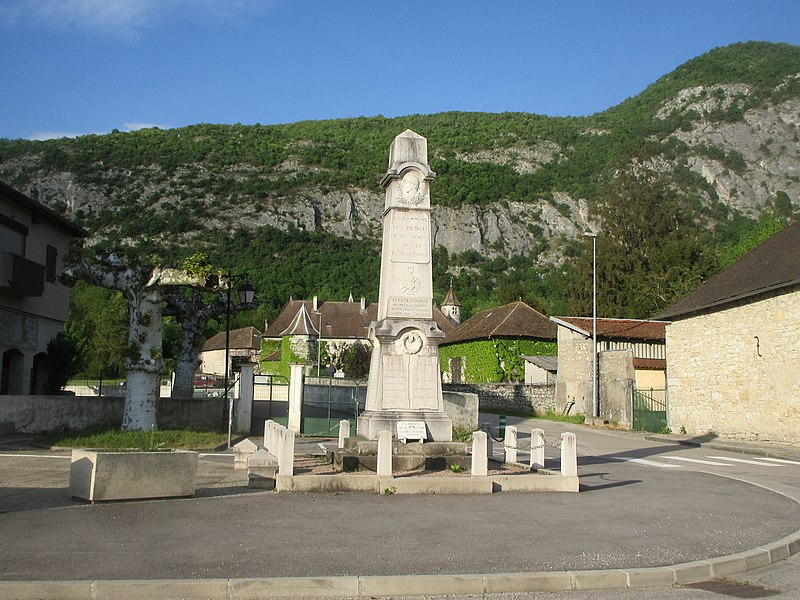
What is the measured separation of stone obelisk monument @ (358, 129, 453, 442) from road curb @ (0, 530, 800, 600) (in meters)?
6.57

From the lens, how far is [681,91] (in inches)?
5172

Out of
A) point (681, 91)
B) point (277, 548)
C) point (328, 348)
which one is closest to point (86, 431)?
point (277, 548)

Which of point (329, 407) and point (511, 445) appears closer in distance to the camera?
point (511, 445)

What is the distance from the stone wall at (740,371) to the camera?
2155 centimetres

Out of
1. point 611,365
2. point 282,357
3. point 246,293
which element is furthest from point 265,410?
point 282,357

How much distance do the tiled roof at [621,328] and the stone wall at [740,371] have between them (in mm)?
5955

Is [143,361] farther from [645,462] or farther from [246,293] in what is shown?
[645,462]

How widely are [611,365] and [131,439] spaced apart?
21866mm

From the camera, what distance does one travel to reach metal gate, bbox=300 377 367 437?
78.5ft

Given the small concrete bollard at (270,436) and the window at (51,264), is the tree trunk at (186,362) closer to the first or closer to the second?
the window at (51,264)

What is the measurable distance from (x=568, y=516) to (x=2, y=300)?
21.8 meters

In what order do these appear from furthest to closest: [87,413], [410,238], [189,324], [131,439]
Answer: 1. [189,324]
2. [87,413]
3. [131,439]
4. [410,238]

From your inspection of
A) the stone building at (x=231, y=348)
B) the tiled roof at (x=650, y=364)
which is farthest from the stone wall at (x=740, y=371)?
the stone building at (x=231, y=348)

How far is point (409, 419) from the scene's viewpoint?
13211 mm
